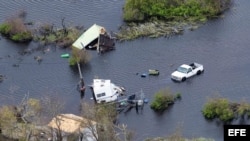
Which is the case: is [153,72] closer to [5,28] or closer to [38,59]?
[38,59]

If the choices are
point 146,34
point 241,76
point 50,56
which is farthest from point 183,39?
point 50,56

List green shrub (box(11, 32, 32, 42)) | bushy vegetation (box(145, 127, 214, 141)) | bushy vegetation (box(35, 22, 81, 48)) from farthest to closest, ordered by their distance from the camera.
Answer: green shrub (box(11, 32, 32, 42)) → bushy vegetation (box(35, 22, 81, 48)) → bushy vegetation (box(145, 127, 214, 141))

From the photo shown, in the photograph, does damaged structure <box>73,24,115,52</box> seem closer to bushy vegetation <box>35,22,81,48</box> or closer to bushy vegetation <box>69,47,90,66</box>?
bushy vegetation <box>35,22,81,48</box>

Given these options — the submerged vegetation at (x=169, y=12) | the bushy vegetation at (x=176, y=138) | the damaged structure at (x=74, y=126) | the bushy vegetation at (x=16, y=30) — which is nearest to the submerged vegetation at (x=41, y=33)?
the bushy vegetation at (x=16, y=30)

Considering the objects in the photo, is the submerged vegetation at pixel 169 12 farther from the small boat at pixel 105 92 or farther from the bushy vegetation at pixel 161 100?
the bushy vegetation at pixel 161 100

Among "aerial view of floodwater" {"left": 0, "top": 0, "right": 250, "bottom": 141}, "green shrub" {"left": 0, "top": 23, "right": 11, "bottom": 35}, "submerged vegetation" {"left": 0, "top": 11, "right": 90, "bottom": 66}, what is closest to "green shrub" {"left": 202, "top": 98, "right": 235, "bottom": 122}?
"aerial view of floodwater" {"left": 0, "top": 0, "right": 250, "bottom": 141}

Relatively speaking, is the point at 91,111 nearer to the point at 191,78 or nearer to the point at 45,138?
the point at 45,138

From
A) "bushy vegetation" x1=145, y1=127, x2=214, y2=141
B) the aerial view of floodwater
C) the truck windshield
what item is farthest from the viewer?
the truck windshield
